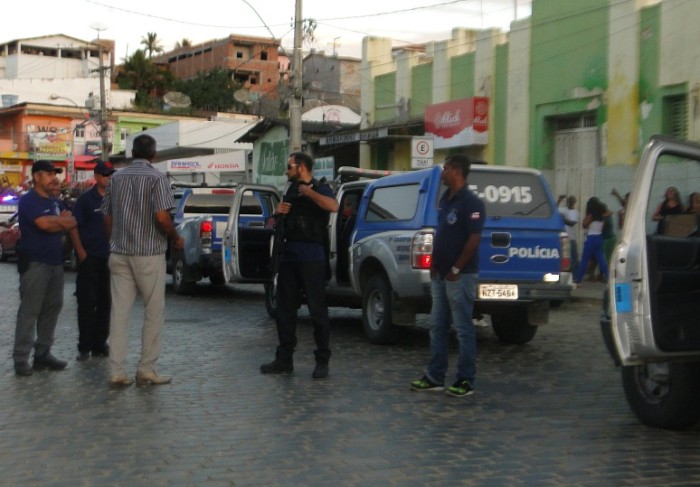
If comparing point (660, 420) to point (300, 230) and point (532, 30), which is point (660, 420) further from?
point (532, 30)

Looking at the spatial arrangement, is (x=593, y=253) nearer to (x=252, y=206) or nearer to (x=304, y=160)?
(x=252, y=206)

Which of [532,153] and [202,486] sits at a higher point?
[532,153]

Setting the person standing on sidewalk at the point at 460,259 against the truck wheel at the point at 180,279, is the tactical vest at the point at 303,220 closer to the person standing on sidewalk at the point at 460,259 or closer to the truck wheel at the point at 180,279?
the person standing on sidewalk at the point at 460,259

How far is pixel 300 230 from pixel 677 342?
3656 mm

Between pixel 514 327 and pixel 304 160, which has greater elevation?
pixel 304 160

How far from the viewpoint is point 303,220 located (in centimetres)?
931

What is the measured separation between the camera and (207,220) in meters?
18.4

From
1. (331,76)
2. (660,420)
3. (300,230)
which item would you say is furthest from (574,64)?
(331,76)

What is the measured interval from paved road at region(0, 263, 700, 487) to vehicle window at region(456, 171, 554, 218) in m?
1.50

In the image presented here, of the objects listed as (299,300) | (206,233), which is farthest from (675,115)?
(299,300)

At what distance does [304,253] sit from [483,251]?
94.9 inches

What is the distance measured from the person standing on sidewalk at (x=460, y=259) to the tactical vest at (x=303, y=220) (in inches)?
48.9

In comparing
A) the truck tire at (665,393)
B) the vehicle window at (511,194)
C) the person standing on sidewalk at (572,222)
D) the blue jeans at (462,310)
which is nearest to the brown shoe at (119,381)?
the blue jeans at (462,310)

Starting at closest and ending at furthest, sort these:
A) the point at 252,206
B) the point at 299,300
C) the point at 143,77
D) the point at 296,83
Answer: the point at 299,300 → the point at 252,206 → the point at 296,83 → the point at 143,77
